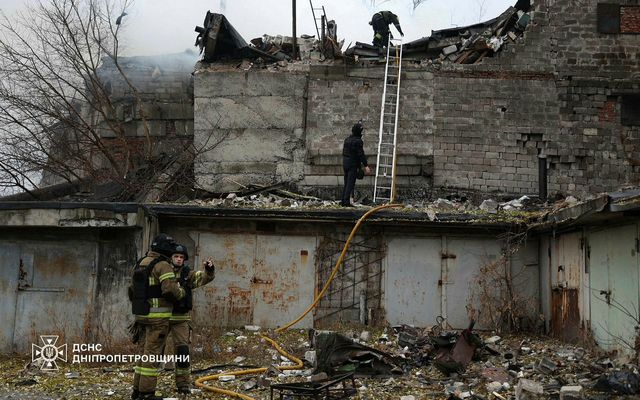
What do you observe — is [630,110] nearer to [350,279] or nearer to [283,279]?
[350,279]

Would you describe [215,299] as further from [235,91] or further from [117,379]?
[235,91]

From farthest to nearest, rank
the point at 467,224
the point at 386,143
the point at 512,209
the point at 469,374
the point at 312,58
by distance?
1. the point at 312,58
2. the point at 386,143
3. the point at 512,209
4. the point at 467,224
5. the point at 469,374

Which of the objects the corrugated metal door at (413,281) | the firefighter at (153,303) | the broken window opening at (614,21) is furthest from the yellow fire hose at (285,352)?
the broken window opening at (614,21)

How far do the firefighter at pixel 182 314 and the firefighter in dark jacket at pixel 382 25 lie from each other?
409 inches

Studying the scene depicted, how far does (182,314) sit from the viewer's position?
7.34 metres

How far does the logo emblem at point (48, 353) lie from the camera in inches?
370

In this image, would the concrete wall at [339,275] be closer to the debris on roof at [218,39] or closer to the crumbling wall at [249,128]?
the crumbling wall at [249,128]

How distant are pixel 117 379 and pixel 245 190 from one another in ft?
22.7

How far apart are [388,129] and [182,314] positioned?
28.8 feet

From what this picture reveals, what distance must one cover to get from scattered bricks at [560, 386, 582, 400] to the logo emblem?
6318 mm

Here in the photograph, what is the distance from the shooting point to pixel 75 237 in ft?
35.2

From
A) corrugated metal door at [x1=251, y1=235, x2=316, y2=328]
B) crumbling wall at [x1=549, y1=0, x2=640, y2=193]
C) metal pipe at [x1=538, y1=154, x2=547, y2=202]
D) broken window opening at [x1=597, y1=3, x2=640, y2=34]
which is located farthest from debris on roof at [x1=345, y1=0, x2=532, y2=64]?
corrugated metal door at [x1=251, y1=235, x2=316, y2=328]

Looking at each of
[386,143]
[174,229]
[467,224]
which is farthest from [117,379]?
[386,143]

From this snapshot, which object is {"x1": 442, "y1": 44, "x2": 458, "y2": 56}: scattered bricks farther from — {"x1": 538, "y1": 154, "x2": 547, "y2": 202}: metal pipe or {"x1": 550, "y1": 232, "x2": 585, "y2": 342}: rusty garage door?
{"x1": 550, "y1": 232, "x2": 585, "y2": 342}: rusty garage door
